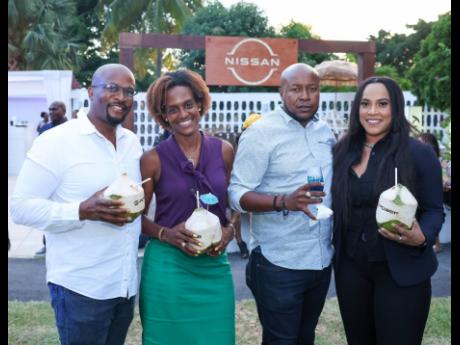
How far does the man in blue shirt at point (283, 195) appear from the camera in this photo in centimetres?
295

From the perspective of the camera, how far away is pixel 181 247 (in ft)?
8.68

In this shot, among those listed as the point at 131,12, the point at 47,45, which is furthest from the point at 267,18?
the point at 47,45

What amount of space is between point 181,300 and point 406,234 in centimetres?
114

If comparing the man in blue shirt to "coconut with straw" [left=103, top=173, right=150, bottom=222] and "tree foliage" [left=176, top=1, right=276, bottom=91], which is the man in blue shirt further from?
"tree foliage" [left=176, top=1, right=276, bottom=91]

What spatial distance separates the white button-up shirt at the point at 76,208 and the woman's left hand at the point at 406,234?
123 cm

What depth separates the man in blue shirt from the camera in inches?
116

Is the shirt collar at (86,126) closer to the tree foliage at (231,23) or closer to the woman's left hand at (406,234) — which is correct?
the woman's left hand at (406,234)

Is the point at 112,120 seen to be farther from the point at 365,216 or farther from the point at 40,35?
the point at 40,35

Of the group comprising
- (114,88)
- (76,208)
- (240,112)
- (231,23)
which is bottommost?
(76,208)

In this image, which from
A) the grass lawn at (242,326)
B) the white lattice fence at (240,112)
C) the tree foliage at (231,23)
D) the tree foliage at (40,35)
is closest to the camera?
the grass lawn at (242,326)

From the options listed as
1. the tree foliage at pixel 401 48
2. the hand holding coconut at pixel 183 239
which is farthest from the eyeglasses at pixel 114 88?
the tree foliage at pixel 401 48

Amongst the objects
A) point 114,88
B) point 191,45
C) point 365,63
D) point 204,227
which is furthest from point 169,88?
point 365,63

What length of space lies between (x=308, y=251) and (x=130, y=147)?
1.10 meters

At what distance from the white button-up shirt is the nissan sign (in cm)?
668
